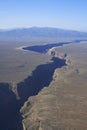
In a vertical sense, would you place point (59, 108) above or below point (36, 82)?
above

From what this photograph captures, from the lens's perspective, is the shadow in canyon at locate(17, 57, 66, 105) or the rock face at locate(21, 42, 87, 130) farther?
the shadow in canyon at locate(17, 57, 66, 105)

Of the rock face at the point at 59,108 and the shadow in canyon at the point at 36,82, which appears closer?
the rock face at the point at 59,108

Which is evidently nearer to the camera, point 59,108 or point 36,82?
point 59,108

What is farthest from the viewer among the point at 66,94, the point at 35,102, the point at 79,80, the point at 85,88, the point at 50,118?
the point at 79,80

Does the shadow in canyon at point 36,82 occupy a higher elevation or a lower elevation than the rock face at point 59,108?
lower

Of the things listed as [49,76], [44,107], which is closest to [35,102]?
[44,107]

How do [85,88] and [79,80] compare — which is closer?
[85,88]

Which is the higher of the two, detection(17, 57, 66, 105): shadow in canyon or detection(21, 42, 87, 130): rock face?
detection(21, 42, 87, 130): rock face

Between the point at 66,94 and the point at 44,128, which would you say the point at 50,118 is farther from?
the point at 66,94
